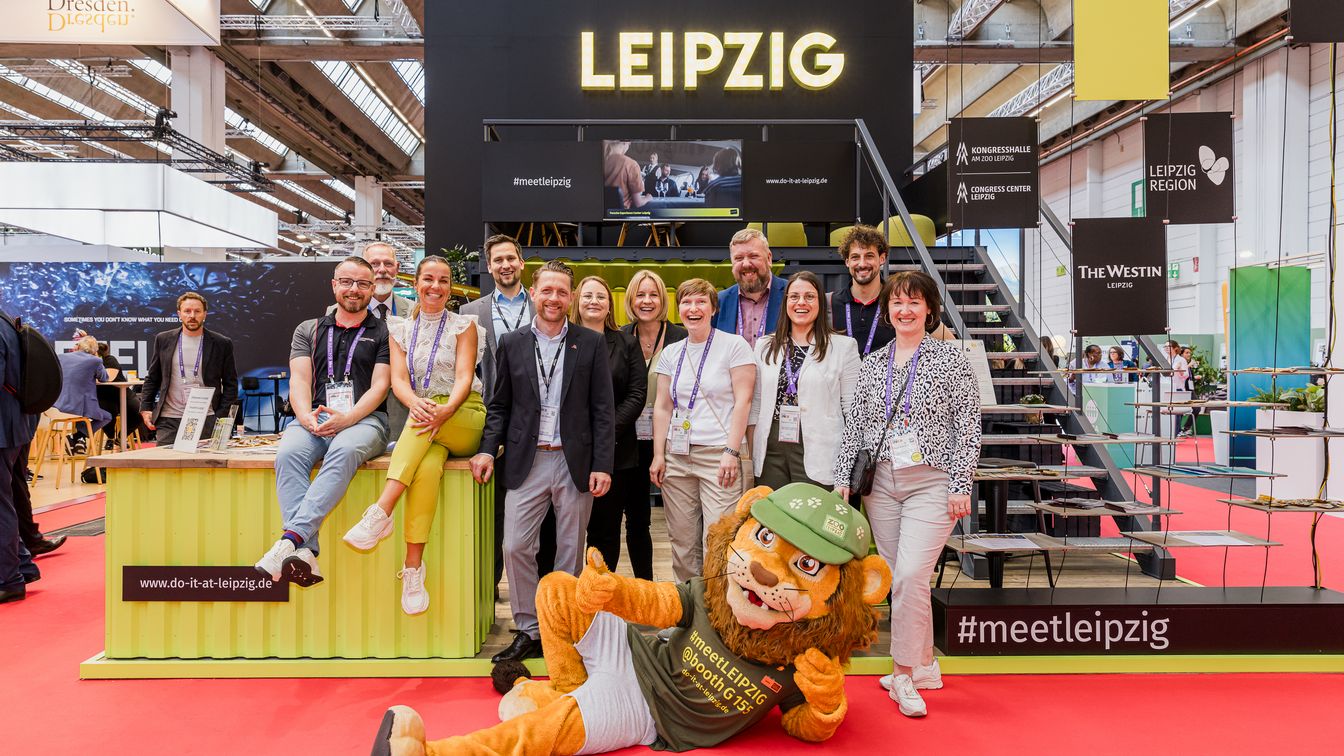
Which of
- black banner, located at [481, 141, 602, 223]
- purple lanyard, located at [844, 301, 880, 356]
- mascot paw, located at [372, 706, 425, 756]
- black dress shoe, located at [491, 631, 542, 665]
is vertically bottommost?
black dress shoe, located at [491, 631, 542, 665]

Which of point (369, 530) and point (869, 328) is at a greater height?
point (869, 328)

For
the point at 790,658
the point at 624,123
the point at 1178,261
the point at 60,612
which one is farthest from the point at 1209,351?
the point at 60,612

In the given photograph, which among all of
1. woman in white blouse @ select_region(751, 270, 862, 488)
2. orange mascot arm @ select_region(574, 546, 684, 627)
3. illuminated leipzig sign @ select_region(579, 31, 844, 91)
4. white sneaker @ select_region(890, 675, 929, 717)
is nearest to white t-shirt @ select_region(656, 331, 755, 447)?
woman in white blouse @ select_region(751, 270, 862, 488)

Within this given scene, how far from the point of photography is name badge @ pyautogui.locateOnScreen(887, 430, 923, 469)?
2.66m

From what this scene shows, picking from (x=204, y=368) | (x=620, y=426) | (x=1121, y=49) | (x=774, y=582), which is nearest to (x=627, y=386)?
(x=620, y=426)

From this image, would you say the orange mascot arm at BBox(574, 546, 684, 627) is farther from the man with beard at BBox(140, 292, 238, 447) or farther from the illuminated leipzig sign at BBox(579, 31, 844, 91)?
the illuminated leipzig sign at BBox(579, 31, 844, 91)

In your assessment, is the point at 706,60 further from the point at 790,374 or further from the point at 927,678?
the point at 927,678

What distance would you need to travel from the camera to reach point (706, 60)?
29.3 ft

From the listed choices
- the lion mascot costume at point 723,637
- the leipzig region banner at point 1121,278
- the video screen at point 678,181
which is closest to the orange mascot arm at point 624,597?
the lion mascot costume at point 723,637

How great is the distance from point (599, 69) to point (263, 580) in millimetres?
7486

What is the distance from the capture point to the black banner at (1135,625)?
3107 mm

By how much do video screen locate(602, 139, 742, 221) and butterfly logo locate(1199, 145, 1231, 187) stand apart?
14.3 ft

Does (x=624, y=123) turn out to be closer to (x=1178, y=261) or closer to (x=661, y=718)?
(x=661, y=718)

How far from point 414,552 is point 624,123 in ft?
22.1
